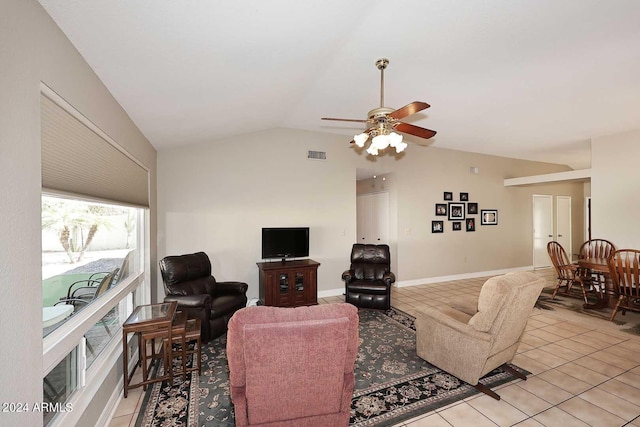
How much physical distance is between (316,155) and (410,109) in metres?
2.96

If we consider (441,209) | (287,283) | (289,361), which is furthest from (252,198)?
(441,209)

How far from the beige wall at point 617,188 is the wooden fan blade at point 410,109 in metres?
5.05

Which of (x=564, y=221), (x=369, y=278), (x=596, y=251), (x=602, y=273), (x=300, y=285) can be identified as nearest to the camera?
(x=602, y=273)

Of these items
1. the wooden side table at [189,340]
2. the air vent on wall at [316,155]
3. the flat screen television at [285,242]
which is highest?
the air vent on wall at [316,155]

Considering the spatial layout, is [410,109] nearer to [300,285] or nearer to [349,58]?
[349,58]

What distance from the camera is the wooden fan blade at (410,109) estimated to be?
228cm

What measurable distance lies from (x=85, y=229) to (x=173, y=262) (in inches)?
53.8

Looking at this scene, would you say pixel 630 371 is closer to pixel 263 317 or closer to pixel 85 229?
pixel 263 317

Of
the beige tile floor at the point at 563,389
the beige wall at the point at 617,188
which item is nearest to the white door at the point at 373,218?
the beige tile floor at the point at 563,389

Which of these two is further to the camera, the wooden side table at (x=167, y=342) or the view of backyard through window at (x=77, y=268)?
the wooden side table at (x=167, y=342)

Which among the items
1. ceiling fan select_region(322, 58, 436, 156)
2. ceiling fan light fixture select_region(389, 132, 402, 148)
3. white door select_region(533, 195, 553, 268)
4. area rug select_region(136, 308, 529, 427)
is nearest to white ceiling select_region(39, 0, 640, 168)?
ceiling fan select_region(322, 58, 436, 156)

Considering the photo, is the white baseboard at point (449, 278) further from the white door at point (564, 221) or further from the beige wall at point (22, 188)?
the beige wall at point (22, 188)

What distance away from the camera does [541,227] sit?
7543 mm

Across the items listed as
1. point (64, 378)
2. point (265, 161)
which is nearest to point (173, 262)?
point (64, 378)
